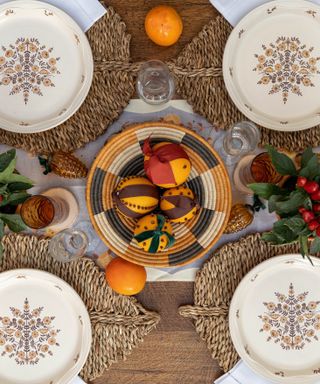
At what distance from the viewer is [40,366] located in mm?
986

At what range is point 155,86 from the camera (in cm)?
94

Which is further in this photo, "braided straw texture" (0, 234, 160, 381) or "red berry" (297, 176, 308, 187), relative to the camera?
"braided straw texture" (0, 234, 160, 381)

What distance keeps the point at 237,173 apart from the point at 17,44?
51 centimetres

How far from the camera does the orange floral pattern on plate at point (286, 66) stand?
3.15ft

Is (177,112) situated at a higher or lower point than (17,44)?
lower

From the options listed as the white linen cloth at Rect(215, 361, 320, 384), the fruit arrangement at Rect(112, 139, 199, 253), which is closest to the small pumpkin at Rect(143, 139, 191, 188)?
the fruit arrangement at Rect(112, 139, 199, 253)

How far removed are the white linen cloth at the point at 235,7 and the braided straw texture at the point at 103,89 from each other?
0.19 meters

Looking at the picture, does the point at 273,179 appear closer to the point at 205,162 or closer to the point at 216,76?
the point at 205,162

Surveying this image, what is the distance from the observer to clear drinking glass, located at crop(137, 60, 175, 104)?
3.05 ft

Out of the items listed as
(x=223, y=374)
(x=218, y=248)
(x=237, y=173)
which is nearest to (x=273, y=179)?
(x=237, y=173)

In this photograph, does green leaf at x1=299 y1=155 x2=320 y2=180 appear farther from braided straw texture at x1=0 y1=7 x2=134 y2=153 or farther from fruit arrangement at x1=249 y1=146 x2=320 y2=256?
braided straw texture at x1=0 y1=7 x2=134 y2=153

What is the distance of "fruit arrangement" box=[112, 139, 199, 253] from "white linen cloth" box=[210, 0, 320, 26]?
12.4 inches

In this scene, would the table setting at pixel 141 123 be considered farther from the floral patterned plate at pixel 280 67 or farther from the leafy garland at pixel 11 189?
the leafy garland at pixel 11 189

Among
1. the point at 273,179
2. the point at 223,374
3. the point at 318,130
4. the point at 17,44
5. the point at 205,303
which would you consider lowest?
the point at 223,374
